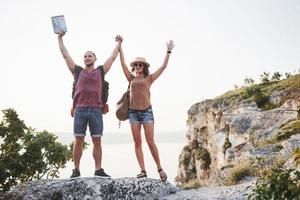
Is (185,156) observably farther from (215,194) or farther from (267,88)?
(215,194)

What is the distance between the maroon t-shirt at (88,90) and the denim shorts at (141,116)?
76 cm

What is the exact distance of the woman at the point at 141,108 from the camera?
8.16 m

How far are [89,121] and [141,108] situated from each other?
112 cm

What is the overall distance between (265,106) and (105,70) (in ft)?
48.7

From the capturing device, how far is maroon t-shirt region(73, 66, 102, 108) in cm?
779

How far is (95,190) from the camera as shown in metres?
7.88

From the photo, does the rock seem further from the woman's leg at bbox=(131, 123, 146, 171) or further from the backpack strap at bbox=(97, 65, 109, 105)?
the backpack strap at bbox=(97, 65, 109, 105)

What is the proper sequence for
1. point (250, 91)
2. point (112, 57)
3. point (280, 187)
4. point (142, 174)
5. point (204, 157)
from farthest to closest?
point (204, 157) → point (250, 91) → point (142, 174) → point (112, 57) → point (280, 187)

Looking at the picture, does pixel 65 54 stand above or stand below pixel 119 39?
below

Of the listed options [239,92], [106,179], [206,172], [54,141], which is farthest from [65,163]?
[206,172]

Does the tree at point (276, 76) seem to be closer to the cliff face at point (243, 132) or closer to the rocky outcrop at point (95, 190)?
the cliff face at point (243, 132)

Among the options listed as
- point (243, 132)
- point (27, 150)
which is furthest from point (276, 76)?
point (27, 150)

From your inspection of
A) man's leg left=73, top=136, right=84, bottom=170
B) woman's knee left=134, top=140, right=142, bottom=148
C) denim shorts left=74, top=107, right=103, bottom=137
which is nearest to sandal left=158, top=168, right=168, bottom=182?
woman's knee left=134, top=140, right=142, bottom=148

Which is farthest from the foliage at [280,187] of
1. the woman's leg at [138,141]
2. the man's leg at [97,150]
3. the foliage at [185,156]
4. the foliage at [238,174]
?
the foliage at [185,156]
